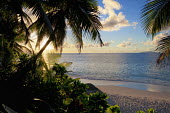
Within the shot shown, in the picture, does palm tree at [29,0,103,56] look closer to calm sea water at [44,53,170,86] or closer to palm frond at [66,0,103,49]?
palm frond at [66,0,103,49]

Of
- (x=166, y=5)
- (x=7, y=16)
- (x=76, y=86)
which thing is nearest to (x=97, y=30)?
(x=166, y=5)

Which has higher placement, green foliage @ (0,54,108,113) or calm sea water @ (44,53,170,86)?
green foliage @ (0,54,108,113)

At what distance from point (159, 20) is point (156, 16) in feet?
0.92

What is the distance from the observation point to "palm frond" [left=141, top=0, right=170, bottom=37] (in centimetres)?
355

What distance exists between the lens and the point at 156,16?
12.1 ft

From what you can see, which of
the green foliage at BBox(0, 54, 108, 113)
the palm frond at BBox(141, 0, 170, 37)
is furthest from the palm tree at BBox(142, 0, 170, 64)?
the green foliage at BBox(0, 54, 108, 113)

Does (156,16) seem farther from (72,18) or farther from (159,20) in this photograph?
(72,18)

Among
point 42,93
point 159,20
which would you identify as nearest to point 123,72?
point 159,20

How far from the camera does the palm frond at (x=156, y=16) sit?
140 inches

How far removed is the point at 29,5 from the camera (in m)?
5.06

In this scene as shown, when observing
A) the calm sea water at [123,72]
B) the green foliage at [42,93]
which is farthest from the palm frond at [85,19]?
the green foliage at [42,93]

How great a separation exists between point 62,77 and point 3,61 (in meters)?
1.11

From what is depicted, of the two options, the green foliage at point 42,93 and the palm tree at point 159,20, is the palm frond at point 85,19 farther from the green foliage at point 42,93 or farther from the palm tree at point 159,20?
the green foliage at point 42,93

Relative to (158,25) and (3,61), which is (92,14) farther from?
(3,61)
